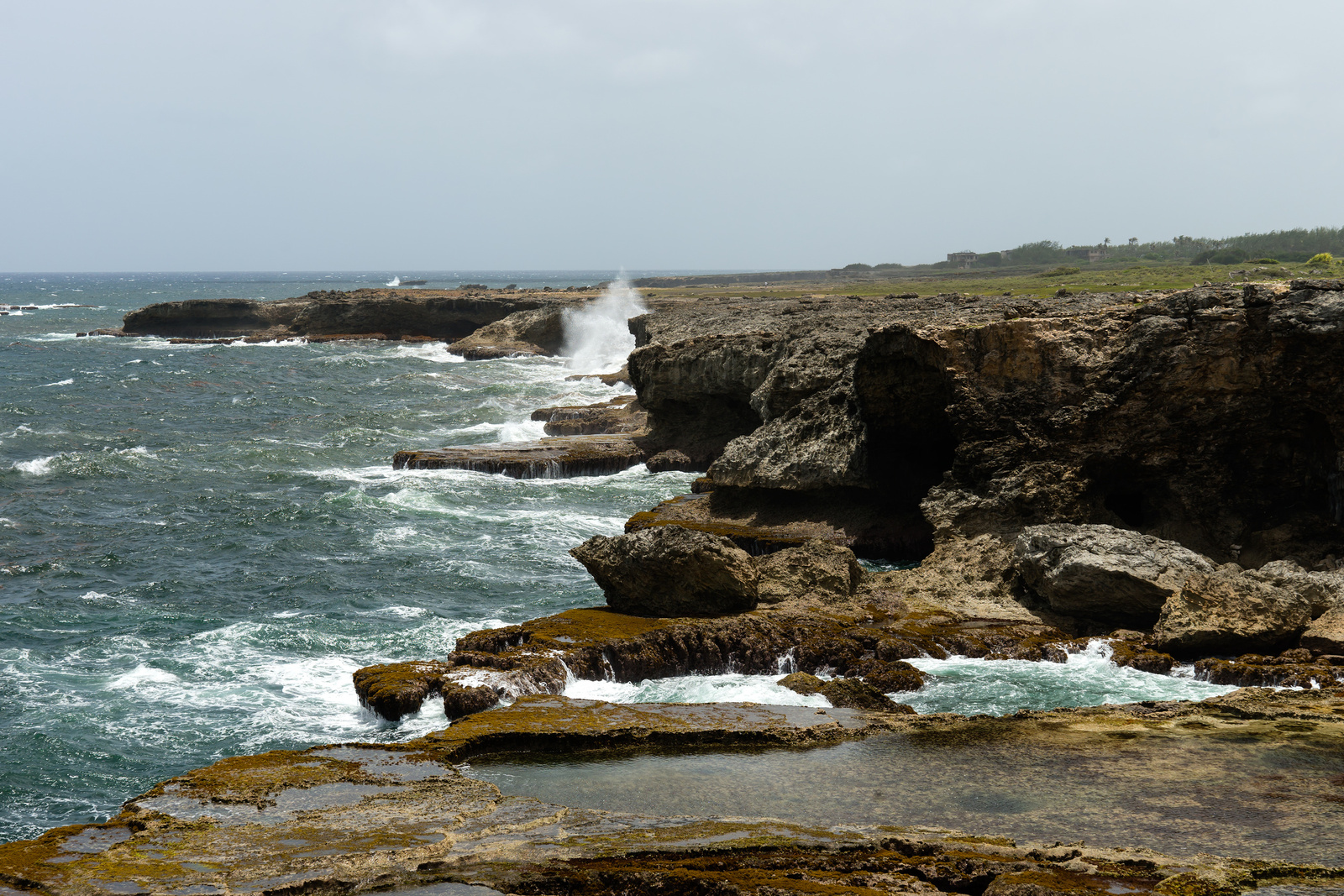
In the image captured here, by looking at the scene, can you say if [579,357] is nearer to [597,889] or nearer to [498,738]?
[498,738]

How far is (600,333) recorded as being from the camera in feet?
292

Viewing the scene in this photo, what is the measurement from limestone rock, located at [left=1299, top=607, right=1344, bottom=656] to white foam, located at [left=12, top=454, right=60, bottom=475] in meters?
42.0

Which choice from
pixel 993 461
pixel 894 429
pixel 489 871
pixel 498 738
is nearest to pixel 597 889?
pixel 489 871

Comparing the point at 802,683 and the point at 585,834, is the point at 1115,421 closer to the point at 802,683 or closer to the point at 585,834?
the point at 802,683

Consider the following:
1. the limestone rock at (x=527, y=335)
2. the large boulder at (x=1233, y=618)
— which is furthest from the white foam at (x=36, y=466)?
the limestone rock at (x=527, y=335)

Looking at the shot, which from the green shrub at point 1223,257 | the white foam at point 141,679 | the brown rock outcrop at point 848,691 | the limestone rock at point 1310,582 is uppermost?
the green shrub at point 1223,257

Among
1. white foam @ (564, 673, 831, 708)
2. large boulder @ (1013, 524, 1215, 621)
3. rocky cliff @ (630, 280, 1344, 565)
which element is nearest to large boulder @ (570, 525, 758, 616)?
white foam @ (564, 673, 831, 708)

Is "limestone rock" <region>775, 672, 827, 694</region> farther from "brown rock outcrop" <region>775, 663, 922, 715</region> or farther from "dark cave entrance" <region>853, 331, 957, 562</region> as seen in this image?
"dark cave entrance" <region>853, 331, 957, 562</region>

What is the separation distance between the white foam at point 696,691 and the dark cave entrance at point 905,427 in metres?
10.4

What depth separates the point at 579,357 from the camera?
8562 centimetres

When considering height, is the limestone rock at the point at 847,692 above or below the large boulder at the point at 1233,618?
below

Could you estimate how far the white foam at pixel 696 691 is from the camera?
1641 cm

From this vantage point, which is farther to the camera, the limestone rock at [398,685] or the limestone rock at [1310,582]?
the limestone rock at [1310,582]

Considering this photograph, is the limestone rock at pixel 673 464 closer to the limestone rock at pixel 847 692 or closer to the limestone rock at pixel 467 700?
the limestone rock at pixel 847 692
